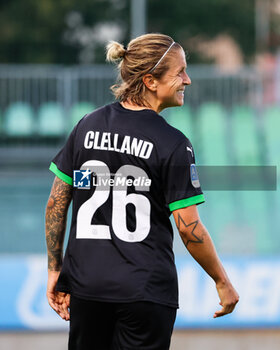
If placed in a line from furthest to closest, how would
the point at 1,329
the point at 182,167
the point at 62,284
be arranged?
the point at 1,329 → the point at 62,284 → the point at 182,167

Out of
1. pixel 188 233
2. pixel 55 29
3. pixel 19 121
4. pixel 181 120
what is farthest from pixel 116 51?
pixel 55 29

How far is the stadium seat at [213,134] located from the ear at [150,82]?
11.8m

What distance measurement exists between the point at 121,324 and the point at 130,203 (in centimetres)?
→ 41

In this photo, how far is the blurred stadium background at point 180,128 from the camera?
421 centimetres

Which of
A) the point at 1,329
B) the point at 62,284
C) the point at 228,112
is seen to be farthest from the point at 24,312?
the point at 228,112

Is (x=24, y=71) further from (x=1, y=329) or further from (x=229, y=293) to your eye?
(x=229, y=293)

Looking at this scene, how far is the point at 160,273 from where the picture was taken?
7.56 feet

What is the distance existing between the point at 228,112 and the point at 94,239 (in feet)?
46.0

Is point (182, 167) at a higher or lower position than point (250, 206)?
higher

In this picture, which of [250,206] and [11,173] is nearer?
[250,206]

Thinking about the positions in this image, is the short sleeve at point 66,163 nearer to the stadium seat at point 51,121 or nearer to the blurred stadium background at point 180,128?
the blurred stadium background at point 180,128

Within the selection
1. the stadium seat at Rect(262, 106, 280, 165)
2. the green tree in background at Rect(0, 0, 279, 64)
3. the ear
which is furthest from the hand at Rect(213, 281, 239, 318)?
the green tree in background at Rect(0, 0, 279, 64)

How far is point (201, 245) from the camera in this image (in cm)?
233

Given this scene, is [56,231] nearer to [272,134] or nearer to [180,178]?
[180,178]
